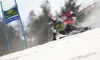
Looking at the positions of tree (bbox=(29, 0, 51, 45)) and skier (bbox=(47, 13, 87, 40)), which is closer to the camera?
skier (bbox=(47, 13, 87, 40))

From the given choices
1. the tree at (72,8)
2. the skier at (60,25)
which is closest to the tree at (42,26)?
the tree at (72,8)

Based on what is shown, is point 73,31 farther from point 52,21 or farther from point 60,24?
point 52,21

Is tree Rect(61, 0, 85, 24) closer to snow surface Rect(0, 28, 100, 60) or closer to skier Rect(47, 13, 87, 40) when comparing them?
skier Rect(47, 13, 87, 40)

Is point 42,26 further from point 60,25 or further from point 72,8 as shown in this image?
point 60,25

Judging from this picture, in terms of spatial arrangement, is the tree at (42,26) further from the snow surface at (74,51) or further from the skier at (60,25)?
the snow surface at (74,51)

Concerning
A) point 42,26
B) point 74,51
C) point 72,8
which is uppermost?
point 72,8

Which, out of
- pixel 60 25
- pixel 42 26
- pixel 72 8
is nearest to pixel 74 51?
pixel 60 25

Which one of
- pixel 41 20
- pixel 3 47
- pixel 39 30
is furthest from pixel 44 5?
pixel 3 47

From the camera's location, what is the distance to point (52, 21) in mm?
6641

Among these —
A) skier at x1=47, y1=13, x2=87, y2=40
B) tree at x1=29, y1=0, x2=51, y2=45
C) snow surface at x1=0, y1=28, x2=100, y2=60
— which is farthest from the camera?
tree at x1=29, y1=0, x2=51, y2=45

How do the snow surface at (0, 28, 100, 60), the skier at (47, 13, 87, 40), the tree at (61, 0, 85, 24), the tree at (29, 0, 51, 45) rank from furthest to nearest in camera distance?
the tree at (29, 0, 51, 45) < the tree at (61, 0, 85, 24) < the skier at (47, 13, 87, 40) < the snow surface at (0, 28, 100, 60)

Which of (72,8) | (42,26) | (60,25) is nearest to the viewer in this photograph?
(60,25)

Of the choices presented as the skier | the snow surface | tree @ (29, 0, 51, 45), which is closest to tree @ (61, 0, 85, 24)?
tree @ (29, 0, 51, 45)

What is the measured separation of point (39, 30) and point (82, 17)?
782cm
